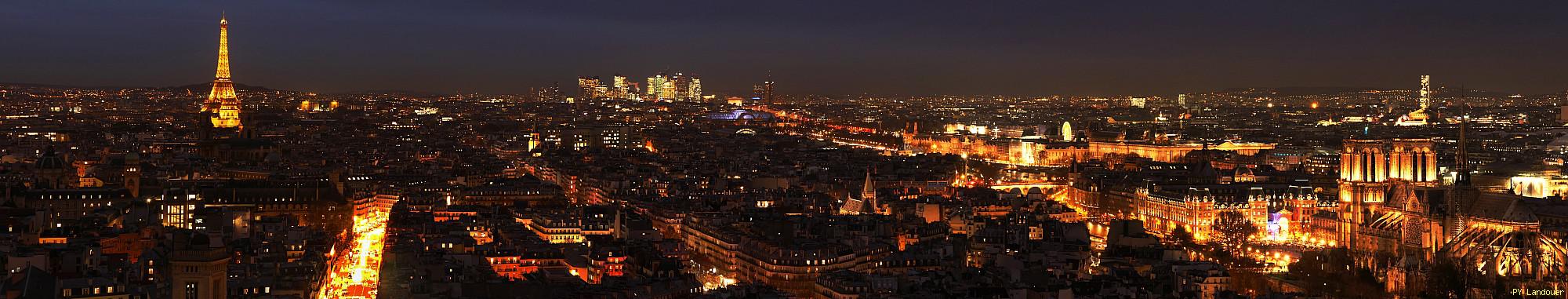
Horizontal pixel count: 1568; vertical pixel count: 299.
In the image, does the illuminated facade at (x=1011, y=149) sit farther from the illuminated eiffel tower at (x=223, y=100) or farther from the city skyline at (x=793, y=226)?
the illuminated eiffel tower at (x=223, y=100)

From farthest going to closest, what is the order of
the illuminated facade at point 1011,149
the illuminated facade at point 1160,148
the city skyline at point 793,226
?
the illuminated facade at point 1160,148, the illuminated facade at point 1011,149, the city skyline at point 793,226

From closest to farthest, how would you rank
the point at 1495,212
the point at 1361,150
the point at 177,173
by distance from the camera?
the point at 1495,212
the point at 1361,150
the point at 177,173

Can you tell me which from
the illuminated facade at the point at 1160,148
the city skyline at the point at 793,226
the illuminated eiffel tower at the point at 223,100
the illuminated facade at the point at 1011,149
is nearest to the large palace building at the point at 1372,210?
the city skyline at the point at 793,226

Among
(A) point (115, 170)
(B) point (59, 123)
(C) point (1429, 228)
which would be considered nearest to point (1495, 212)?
(C) point (1429, 228)

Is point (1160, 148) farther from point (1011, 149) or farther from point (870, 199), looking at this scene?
point (870, 199)

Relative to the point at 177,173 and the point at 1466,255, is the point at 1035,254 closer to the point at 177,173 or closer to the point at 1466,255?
the point at 1466,255

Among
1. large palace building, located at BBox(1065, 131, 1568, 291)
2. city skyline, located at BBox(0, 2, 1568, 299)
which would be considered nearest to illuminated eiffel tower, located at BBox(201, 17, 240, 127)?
city skyline, located at BBox(0, 2, 1568, 299)

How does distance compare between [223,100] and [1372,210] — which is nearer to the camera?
[1372,210]

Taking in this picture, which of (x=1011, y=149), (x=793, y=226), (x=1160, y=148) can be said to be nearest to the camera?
(x=793, y=226)

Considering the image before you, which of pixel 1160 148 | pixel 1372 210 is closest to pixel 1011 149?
pixel 1160 148

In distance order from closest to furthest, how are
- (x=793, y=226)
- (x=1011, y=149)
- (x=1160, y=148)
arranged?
(x=793, y=226)
(x=1160, y=148)
(x=1011, y=149)

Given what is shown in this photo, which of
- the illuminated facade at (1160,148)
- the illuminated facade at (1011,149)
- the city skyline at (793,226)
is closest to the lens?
the city skyline at (793,226)
